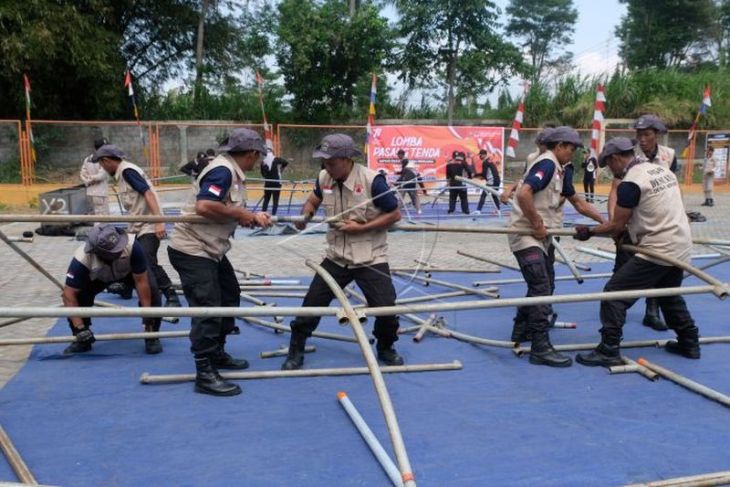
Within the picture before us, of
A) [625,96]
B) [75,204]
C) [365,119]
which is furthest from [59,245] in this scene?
[625,96]

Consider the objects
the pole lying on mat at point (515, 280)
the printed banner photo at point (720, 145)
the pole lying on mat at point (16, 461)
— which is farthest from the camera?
the printed banner photo at point (720, 145)

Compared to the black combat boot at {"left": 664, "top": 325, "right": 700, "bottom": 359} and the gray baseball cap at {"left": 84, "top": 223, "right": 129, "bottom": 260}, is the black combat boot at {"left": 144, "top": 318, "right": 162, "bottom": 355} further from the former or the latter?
the black combat boot at {"left": 664, "top": 325, "right": 700, "bottom": 359}

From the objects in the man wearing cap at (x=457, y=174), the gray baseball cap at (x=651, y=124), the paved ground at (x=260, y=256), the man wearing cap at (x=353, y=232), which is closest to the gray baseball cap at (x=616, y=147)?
the gray baseball cap at (x=651, y=124)

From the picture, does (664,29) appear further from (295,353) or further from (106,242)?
(106,242)

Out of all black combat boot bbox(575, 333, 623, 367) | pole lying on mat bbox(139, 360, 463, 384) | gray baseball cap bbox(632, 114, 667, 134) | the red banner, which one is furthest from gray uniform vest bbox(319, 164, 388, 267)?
the red banner

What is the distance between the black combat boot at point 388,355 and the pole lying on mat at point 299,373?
0.21 ft

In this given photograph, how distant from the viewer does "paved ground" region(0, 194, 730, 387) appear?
647 cm

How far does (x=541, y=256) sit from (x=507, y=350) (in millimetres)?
792

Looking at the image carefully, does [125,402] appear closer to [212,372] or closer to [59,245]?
[212,372]

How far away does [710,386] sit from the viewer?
4266 mm

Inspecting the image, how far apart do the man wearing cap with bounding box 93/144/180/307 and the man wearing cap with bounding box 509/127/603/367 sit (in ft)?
9.55

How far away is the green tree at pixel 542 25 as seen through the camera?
132ft

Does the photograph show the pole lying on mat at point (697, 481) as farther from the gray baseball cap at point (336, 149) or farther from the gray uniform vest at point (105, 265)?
the gray uniform vest at point (105, 265)

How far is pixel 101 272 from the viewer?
4.66m
